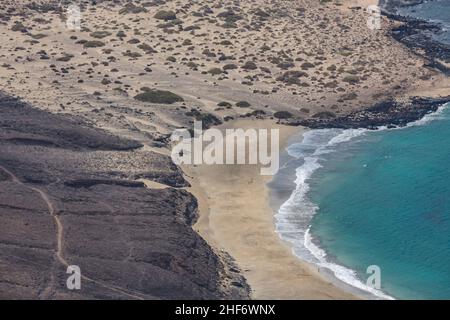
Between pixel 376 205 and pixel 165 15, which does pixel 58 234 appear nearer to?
pixel 376 205

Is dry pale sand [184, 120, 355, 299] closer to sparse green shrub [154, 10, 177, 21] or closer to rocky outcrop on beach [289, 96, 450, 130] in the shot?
rocky outcrop on beach [289, 96, 450, 130]

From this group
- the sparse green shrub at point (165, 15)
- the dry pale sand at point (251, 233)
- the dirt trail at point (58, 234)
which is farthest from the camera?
the sparse green shrub at point (165, 15)

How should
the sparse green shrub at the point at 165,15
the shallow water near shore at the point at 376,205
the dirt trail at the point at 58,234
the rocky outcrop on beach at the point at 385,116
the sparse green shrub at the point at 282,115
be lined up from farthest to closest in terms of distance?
the sparse green shrub at the point at 165,15
the sparse green shrub at the point at 282,115
the rocky outcrop on beach at the point at 385,116
the shallow water near shore at the point at 376,205
the dirt trail at the point at 58,234

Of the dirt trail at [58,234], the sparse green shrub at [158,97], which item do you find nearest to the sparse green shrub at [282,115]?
the sparse green shrub at [158,97]

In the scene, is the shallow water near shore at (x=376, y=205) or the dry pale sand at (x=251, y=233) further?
the shallow water near shore at (x=376, y=205)

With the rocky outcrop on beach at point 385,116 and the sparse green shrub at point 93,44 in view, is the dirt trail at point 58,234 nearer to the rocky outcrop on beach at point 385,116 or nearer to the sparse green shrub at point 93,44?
the rocky outcrop on beach at point 385,116

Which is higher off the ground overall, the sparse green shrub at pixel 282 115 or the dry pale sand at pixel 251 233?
the sparse green shrub at pixel 282 115
